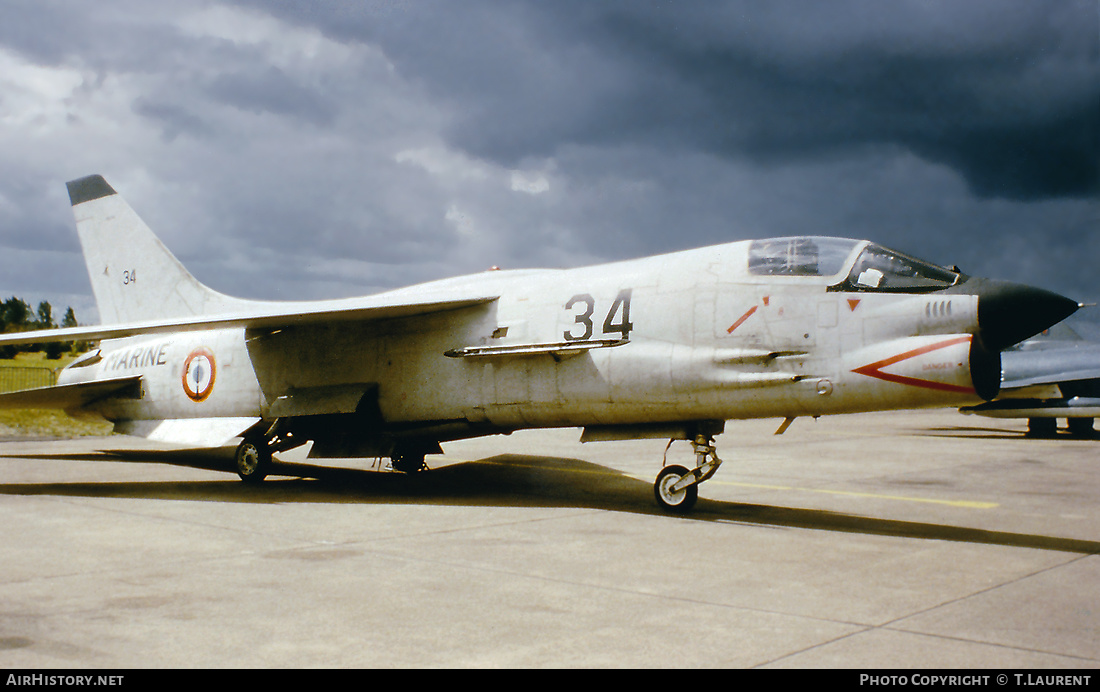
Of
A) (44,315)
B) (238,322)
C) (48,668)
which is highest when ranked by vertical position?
(44,315)

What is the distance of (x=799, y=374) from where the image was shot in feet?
24.8

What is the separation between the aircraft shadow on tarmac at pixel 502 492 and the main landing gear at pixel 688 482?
15 cm

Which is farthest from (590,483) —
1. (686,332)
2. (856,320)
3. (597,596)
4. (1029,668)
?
(1029,668)

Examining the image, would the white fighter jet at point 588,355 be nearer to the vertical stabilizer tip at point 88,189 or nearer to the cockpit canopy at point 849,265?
the cockpit canopy at point 849,265

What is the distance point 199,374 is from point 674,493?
748cm

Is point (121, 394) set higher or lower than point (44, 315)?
lower

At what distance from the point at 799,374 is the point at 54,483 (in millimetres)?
9283

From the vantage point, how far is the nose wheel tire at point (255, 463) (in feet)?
36.0

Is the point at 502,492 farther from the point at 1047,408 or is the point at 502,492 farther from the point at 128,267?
the point at 1047,408

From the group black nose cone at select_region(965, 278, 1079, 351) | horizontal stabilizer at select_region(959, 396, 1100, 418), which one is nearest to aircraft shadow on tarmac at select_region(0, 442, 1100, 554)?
black nose cone at select_region(965, 278, 1079, 351)

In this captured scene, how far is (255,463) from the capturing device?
11.0 meters

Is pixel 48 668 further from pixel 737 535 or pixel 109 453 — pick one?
pixel 109 453

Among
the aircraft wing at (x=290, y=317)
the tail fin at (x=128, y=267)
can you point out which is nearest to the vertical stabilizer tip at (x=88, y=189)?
the tail fin at (x=128, y=267)

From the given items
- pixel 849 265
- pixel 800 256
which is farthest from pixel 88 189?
pixel 849 265
